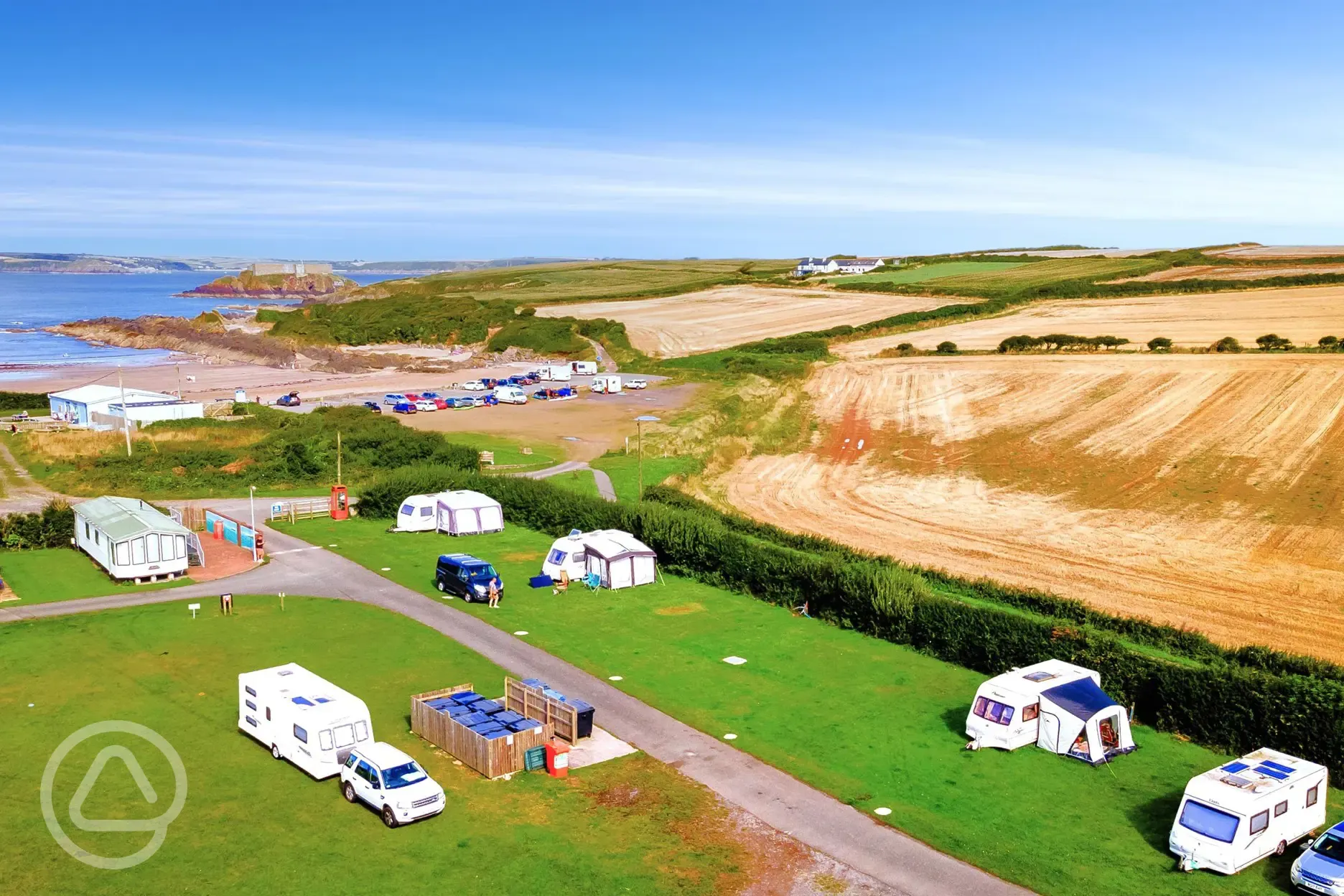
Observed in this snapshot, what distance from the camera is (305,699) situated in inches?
874

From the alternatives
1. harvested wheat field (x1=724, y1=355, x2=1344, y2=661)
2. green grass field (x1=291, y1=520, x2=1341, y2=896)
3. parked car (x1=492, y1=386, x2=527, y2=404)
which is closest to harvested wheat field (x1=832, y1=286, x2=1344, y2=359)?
harvested wheat field (x1=724, y1=355, x2=1344, y2=661)

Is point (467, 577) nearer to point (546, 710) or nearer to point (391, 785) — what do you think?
point (546, 710)

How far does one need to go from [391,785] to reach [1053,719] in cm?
1465

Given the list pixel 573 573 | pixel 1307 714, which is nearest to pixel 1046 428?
pixel 573 573

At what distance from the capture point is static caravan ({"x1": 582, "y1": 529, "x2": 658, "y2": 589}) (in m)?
35.9

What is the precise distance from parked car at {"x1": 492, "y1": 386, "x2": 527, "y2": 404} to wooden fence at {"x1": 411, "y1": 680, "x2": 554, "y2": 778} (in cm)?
5716

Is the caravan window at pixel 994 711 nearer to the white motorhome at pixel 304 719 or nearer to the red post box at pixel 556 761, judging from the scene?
the red post box at pixel 556 761

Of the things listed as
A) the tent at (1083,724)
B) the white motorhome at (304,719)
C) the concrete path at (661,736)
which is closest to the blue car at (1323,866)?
the concrete path at (661,736)

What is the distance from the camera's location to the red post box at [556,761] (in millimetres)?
21859

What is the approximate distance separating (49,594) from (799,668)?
25.2 metres

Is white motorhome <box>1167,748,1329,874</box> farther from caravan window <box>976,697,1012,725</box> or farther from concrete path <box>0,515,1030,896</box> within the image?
caravan window <box>976,697,1012,725</box>

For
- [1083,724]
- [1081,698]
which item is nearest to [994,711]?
[1083,724]

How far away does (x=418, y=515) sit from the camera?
1725 inches

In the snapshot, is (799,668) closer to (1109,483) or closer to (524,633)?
(524,633)
